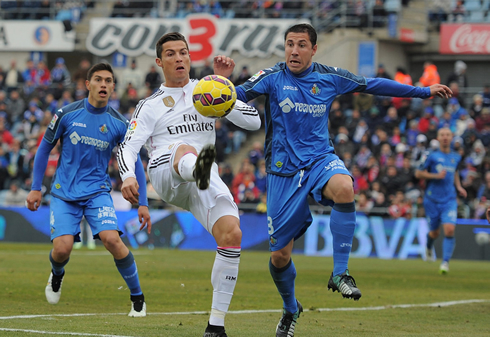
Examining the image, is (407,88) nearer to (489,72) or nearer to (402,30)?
(402,30)

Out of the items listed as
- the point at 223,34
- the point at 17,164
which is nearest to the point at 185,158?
the point at 17,164

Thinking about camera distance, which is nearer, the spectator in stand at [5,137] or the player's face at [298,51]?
the player's face at [298,51]

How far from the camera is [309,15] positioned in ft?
104

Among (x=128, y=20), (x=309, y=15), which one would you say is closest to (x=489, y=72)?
(x=309, y=15)

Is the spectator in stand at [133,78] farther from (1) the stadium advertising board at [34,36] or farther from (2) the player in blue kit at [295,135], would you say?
(2) the player in blue kit at [295,135]

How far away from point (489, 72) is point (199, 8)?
12.0m

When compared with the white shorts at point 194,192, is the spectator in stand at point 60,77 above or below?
below

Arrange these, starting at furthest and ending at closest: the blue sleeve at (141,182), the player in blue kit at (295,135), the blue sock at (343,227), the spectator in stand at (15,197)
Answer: the spectator in stand at (15,197)
the blue sleeve at (141,182)
the player in blue kit at (295,135)
the blue sock at (343,227)

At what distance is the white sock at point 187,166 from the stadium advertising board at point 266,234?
15230mm

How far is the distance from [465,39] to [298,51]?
25.1m

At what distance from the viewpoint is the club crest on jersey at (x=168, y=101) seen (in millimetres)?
7750

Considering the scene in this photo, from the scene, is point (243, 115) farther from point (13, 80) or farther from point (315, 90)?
point (13, 80)

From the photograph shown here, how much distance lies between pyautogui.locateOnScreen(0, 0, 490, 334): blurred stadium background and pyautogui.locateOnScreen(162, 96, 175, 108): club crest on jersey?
15082 millimetres

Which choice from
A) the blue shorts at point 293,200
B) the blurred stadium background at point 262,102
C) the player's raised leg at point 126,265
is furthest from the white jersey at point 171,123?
the blurred stadium background at point 262,102
